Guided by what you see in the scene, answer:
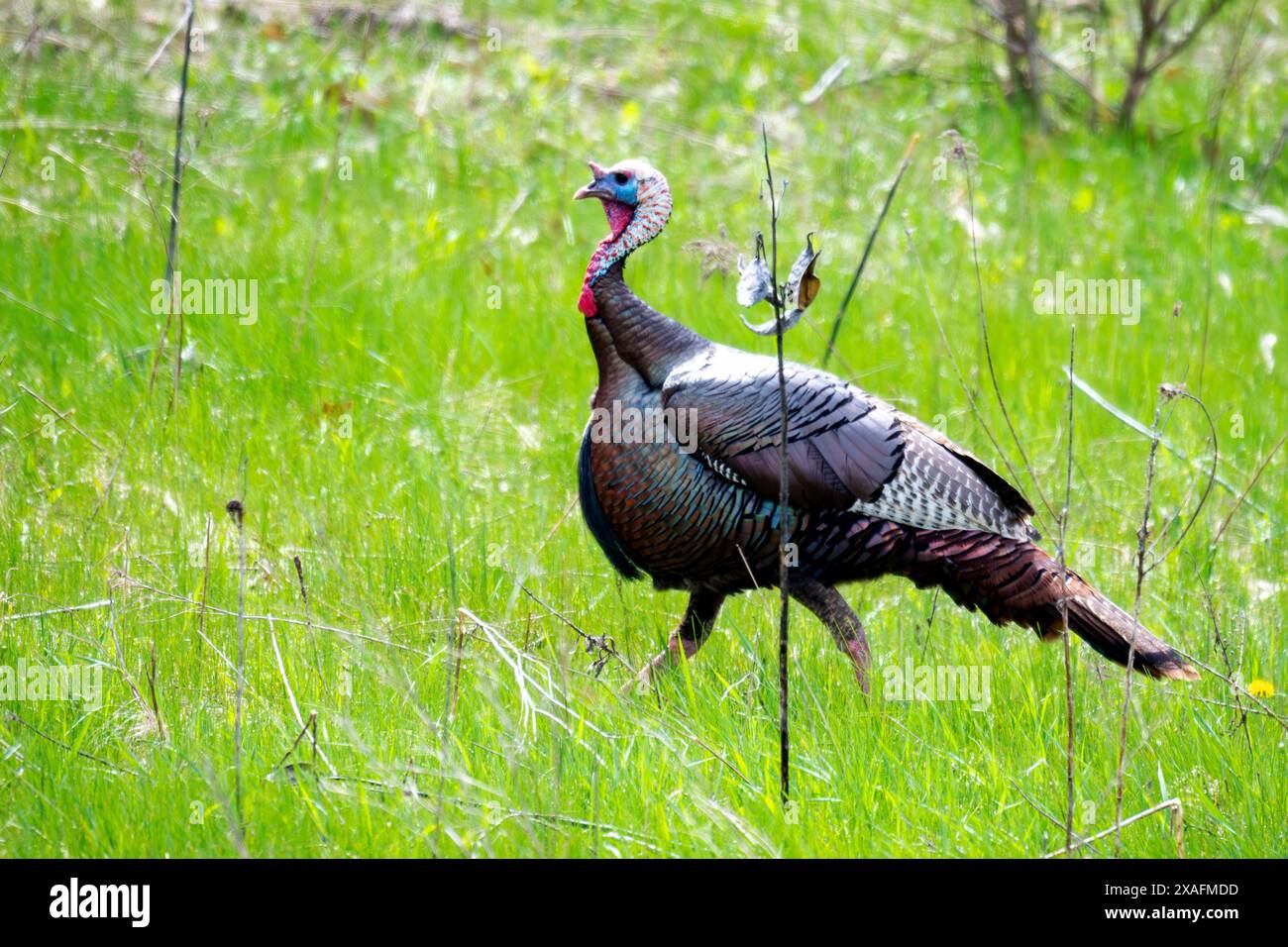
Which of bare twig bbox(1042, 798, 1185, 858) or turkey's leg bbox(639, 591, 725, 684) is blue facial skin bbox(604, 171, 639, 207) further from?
bare twig bbox(1042, 798, 1185, 858)

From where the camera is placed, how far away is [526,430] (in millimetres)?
6086

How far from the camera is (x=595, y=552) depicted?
17.2 ft

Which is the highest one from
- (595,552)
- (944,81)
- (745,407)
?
(944,81)

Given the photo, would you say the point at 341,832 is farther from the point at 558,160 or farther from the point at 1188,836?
the point at 558,160

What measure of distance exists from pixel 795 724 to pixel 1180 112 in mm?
6993

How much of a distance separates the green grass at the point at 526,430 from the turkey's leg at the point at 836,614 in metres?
0.15

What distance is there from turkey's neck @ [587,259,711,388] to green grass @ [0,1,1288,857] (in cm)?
71

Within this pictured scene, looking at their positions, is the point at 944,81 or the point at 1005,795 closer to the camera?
the point at 1005,795

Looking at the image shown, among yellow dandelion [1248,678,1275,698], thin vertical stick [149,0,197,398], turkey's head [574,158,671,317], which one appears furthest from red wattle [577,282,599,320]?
yellow dandelion [1248,678,1275,698]

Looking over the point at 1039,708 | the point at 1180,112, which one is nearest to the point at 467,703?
the point at 1039,708

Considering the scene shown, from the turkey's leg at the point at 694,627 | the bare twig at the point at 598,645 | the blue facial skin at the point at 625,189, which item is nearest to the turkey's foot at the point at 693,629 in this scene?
the turkey's leg at the point at 694,627

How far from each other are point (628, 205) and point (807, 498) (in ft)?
3.38

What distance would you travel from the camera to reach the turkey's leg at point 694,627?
4.48 meters

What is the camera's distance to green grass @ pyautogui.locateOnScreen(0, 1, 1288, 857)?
3562 mm
